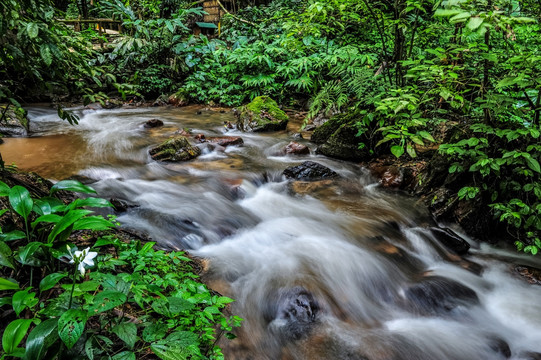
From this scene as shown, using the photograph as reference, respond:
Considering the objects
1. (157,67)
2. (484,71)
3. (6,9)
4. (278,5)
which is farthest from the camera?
(278,5)

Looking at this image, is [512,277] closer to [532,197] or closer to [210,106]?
[532,197]

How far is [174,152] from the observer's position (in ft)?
18.6

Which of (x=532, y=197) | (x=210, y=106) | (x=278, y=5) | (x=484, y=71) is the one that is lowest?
(x=210, y=106)

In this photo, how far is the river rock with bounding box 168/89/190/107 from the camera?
36.1ft

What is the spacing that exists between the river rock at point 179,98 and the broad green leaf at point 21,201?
9884 mm

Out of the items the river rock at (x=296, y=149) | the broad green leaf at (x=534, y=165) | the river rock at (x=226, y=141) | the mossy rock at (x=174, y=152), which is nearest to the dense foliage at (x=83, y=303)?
the broad green leaf at (x=534, y=165)

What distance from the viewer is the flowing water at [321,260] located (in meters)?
2.45

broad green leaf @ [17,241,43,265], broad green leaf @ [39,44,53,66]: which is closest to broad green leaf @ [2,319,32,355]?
broad green leaf @ [17,241,43,265]

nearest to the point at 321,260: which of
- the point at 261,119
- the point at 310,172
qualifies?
the point at 310,172

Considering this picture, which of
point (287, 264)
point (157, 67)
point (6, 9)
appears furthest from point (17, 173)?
point (157, 67)

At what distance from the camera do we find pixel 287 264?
3.18 meters

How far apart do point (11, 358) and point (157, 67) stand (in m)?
12.2

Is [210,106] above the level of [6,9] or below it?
below

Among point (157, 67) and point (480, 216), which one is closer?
point (480, 216)
